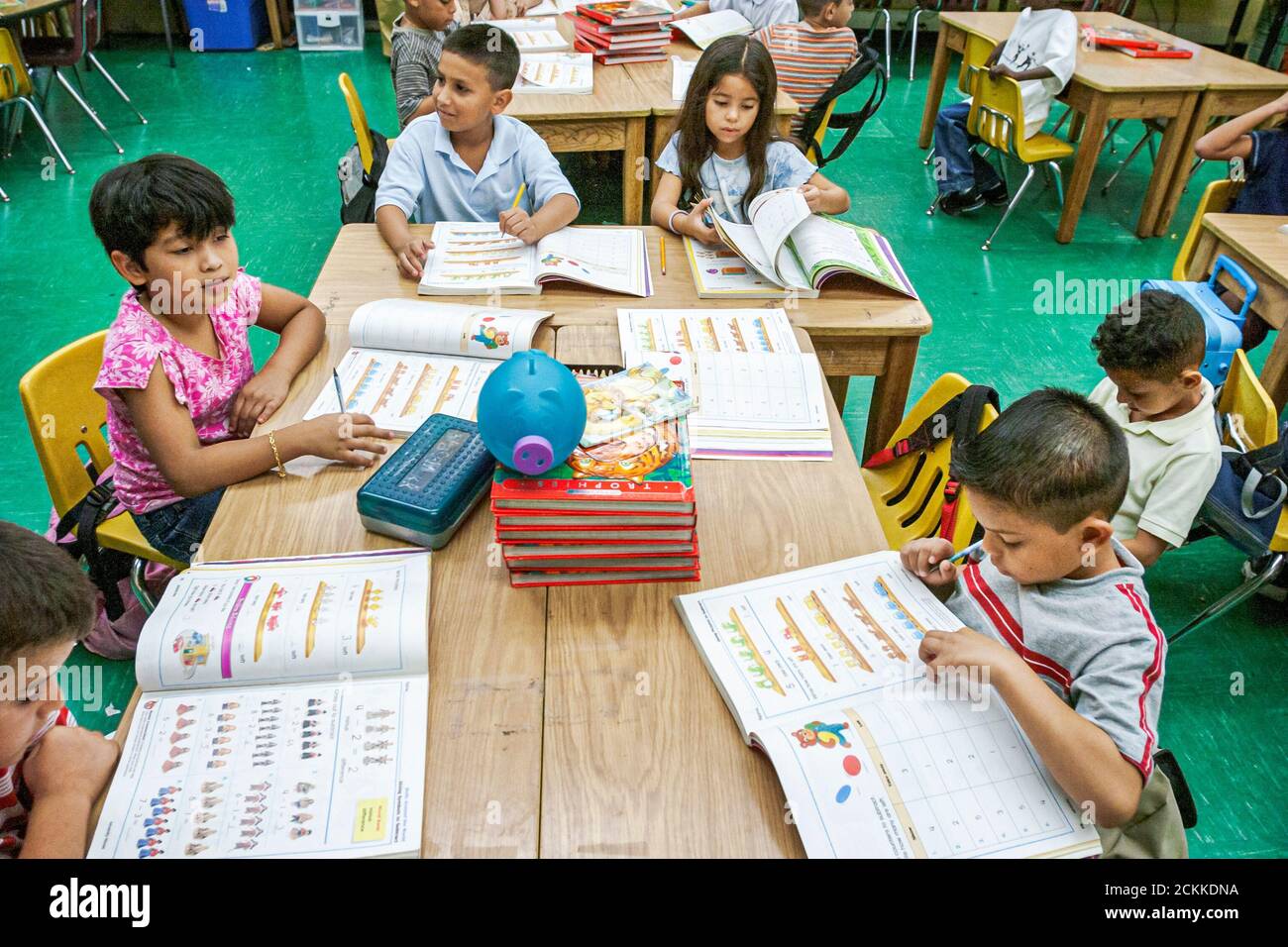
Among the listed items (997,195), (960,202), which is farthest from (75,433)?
(997,195)

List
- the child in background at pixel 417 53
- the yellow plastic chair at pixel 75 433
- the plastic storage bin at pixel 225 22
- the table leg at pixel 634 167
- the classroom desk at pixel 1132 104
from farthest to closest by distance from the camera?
the plastic storage bin at pixel 225 22 < the classroom desk at pixel 1132 104 < the child in background at pixel 417 53 < the table leg at pixel 634 167 < the yellow plastic chair at pixel 75 433

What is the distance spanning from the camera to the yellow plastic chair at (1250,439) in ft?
5.84

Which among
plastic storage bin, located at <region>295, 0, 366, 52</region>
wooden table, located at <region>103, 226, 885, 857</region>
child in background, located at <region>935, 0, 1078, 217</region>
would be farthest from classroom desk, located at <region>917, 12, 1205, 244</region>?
plastic storage bin, located at <region>295, 0, 366, 52</region>

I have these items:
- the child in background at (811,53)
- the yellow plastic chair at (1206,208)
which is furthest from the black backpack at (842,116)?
the yellow plastic chair at (1206,208)

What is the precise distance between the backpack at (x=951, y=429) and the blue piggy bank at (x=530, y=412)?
25.2 inches

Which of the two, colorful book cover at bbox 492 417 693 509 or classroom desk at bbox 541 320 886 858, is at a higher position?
colorful book cover at bbox 492 417 693 509

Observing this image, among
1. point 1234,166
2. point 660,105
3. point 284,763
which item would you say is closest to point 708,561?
point 284,763

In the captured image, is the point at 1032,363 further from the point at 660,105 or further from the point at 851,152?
the point at 851,152

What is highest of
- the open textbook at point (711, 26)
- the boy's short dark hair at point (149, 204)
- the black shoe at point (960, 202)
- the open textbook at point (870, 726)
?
the boy's short dark hair at point (149, 204)

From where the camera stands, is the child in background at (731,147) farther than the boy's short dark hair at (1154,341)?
Yes

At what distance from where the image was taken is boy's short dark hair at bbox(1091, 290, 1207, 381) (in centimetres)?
155

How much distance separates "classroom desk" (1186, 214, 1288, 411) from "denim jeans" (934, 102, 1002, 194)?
5.89ft

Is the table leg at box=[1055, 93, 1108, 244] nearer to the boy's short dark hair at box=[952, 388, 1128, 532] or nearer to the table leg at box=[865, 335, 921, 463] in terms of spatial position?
the table leg at box=[865, 335, 921, 463]

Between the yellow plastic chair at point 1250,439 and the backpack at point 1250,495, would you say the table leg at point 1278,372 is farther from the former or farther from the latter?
the backpack at point 1250,495
